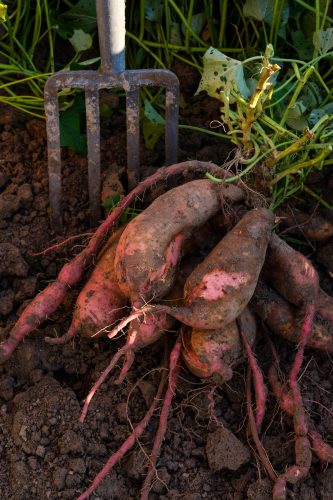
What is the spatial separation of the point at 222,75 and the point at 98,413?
91cm

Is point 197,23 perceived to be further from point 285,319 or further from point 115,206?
point 285,319

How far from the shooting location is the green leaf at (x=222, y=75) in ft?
5.64

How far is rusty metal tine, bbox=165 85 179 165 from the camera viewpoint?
186 cm

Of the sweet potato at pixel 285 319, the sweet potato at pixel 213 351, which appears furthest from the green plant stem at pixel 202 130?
the sweet potato at pixel 213 351

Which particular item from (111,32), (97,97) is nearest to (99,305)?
(97,97)

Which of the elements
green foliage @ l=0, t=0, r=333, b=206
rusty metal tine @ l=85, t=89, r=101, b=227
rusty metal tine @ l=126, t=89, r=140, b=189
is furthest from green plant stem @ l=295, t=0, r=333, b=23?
rusty metal tine @ l=85, t=89, r=101, b=227

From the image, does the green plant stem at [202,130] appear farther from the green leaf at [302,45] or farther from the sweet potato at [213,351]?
the sweet potato at [213,351]

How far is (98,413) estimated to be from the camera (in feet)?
5.16

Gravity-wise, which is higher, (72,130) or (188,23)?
(188,23)

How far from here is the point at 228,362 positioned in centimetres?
160

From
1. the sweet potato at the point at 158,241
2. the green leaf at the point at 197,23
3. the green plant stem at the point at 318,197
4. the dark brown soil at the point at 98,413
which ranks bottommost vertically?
the dark brown soil at the point at 98,413

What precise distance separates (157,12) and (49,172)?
66cm

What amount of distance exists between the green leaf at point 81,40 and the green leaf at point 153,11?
0.21 m

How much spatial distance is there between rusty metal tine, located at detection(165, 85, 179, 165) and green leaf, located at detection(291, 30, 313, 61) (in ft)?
1.52
